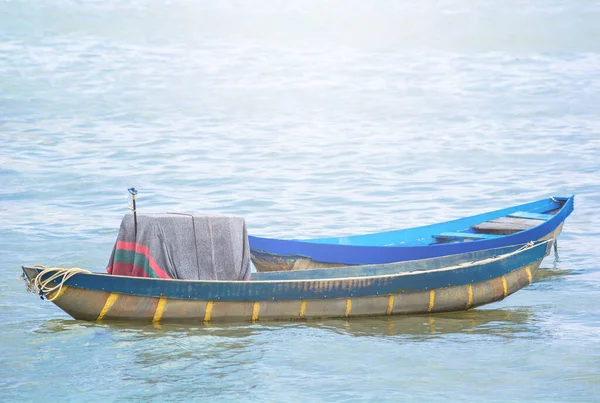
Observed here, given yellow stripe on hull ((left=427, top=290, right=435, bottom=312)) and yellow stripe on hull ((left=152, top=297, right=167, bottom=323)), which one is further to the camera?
yellow stripe on hull ((left=427, top=290, right=435, bottom=312))

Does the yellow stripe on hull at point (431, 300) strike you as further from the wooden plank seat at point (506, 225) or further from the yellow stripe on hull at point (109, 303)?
the yellow stripe on hull at point (109, 303)

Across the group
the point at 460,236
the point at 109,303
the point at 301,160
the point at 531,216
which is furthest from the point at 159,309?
the point at 301,160

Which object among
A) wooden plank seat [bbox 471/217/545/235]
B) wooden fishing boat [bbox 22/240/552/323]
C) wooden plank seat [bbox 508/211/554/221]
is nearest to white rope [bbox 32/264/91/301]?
wooden fishing boat [bbox 22/240/552/323]

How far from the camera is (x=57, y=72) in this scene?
43.4 metres

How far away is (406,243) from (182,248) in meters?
4.25

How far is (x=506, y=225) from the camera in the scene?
49.8 ft

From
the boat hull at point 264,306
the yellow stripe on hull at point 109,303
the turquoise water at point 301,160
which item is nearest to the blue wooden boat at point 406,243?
the turquoise water at point 301,160

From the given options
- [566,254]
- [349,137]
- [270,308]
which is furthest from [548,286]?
[349,137]

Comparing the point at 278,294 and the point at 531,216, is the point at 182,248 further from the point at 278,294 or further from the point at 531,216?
the point at 531,216

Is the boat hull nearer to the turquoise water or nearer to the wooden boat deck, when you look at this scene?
the turquoise water

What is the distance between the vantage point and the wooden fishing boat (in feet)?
38.4

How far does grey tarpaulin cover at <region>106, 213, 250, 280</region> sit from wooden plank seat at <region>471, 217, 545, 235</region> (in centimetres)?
454

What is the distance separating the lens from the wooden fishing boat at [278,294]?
1172cm

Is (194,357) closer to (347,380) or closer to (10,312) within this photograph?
(347,380)
